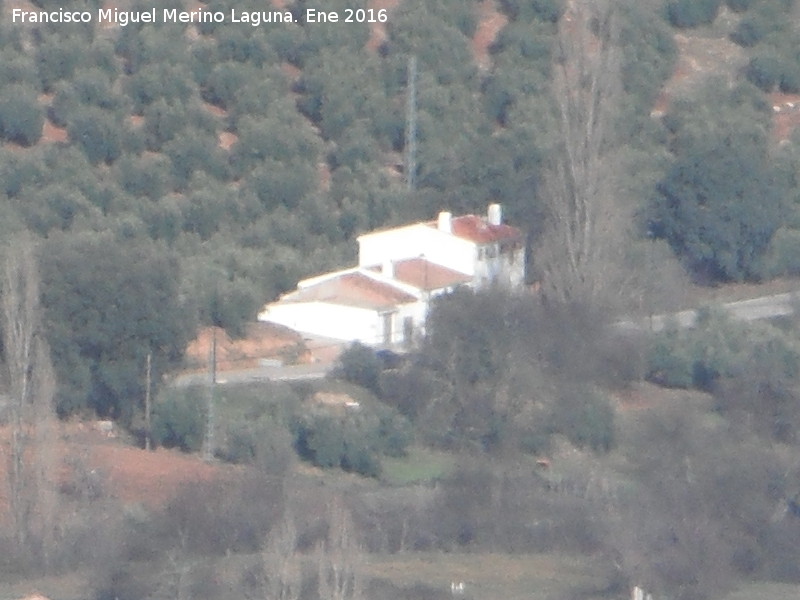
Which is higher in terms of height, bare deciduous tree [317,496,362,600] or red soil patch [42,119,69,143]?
red soil patch [42,119,69,143]

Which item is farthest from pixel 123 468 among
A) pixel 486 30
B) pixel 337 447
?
pixel 486 30

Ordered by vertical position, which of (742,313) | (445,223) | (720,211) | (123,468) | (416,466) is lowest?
(416,466)

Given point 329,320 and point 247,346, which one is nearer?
point 247,346

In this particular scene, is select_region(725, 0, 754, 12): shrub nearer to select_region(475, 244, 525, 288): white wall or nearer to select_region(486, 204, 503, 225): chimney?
select_region(486, 204, 503, 225): chimney

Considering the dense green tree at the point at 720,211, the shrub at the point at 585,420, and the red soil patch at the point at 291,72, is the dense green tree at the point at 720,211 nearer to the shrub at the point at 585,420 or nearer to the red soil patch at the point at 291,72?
the shrub at the point at 585,420

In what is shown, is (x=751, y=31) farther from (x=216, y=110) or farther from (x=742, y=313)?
(x=742, y=313)

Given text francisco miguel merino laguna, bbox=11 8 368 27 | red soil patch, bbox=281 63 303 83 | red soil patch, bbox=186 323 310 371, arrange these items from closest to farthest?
red soil patch, bbox=186 323 310 371, text francisco miguel merino laguna, bbox=11 8 368 27, red soil patch, bbox=281 63 303 83

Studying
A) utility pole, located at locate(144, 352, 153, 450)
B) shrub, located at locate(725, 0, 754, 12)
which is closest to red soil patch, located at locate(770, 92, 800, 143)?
shrub, located at locate(725, 0, 754, 12)
